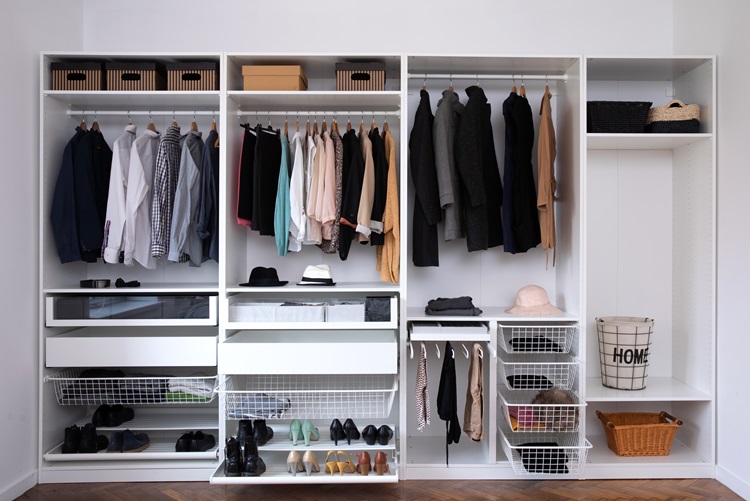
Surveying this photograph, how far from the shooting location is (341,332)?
11.6 ft

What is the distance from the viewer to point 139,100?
356cm

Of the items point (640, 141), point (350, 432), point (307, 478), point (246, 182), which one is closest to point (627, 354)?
point (640, 141)

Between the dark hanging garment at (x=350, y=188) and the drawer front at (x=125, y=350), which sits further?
the dark hanging garment at (x=350, y=188)

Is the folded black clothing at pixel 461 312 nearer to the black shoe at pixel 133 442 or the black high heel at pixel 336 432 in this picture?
the black high heel at pixel 336 432

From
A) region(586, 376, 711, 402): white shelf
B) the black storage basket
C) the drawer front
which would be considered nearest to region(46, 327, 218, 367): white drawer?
the drawer front

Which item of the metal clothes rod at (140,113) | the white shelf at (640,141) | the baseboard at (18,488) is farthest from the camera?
the metal clothes rod at (140,113)

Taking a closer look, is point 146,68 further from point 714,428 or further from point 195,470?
point 714,428

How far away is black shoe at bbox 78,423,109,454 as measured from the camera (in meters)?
3.30

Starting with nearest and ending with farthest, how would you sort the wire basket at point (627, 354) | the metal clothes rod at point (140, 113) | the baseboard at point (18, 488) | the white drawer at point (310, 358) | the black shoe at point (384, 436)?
1. the baseboard at point (18, 488)
2. the white drawer at point (310, 358)
3. the black shoe at point (384, 436)
4. the wire basket at point (627, 354)
5. the metal clothes rod at point (140, 113)

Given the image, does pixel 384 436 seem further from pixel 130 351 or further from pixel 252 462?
pixel 130 351

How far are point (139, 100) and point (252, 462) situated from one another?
2204 mm

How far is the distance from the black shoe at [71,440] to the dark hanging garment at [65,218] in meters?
0.96

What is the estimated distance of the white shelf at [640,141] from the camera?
3.35 meters

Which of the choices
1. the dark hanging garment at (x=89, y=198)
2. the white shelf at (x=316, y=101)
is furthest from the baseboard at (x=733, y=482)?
the dark hanging garment at (x=89, y=198)
